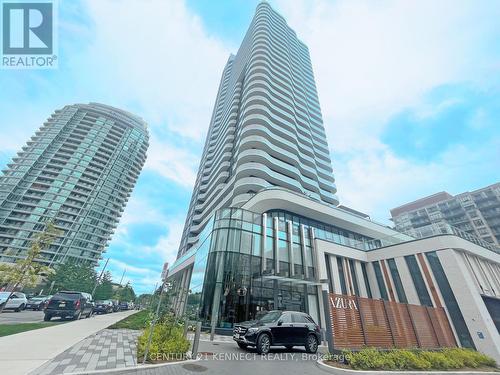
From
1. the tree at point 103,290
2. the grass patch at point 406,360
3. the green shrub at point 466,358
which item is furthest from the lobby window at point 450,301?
the tree at point 103,290

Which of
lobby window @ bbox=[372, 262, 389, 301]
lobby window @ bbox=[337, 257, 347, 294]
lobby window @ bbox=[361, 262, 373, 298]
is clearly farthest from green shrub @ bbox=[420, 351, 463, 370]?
lobby window @ bbox=[361, 262, 373, 298]

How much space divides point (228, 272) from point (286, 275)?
567cm

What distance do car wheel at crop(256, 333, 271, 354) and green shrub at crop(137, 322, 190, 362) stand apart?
301 centimetres

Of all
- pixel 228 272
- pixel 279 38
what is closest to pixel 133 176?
pixel 279 38

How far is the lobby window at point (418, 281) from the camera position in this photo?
60.0 feet

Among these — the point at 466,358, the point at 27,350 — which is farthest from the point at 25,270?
the point at 466,358

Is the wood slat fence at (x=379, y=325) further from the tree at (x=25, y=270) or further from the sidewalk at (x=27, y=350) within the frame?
the tree at (x=25, y=270)

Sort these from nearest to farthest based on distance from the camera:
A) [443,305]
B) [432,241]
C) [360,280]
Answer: [443,305] < [432,241] < [360,280]

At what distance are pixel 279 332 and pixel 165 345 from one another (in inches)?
197

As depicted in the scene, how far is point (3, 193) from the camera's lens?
239 ft

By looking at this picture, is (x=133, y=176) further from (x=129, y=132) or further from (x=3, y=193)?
(x=3, y=193)

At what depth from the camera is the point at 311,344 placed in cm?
Result: 1050

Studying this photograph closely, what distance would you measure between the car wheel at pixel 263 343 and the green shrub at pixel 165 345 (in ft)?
9.88

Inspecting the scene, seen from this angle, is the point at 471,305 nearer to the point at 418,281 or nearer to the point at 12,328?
the point at 418,281
